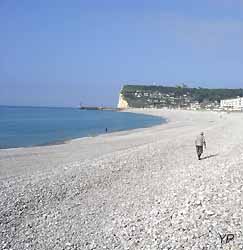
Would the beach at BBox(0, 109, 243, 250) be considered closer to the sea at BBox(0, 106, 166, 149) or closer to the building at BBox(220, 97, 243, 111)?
the sea at BBox(0, 106, 166, 149)

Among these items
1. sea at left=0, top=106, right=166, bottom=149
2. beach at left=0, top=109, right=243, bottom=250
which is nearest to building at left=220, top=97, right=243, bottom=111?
sea at left=0, top=106, right=166, bottom=149

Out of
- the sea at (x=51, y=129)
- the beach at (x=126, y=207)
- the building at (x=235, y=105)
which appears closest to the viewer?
the beach at (x=126, y=207)

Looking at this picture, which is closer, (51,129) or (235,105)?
(51,129)

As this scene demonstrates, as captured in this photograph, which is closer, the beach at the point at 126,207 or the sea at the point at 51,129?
the beach at the point at 126,207

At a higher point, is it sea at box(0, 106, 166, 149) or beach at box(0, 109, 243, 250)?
beach at box(0, 109, 243, 250)

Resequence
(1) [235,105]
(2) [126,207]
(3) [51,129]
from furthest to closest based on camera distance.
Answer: (1) [235,105]
(3) [51,129]
(2) [126,207]

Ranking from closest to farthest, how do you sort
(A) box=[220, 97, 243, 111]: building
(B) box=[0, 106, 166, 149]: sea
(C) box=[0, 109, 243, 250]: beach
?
(C) box=[0, 109, 243, 250]: beach
(B) box=[0, 106, 166, 149]: sea
(A) box=[220, 97, 243, 111]: building

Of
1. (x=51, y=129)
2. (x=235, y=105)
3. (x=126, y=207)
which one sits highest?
(x=126, y=207)

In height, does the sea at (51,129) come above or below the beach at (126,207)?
below

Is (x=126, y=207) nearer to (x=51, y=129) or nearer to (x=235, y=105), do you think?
(x=51, y=129)

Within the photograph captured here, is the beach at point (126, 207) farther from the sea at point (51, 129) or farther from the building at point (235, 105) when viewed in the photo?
the building at point (235, 105)

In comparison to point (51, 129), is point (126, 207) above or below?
above

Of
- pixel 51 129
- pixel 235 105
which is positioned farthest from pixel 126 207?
pixel 235 105

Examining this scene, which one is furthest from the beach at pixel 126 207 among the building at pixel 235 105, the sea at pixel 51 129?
the building at pixel 235 105
